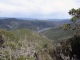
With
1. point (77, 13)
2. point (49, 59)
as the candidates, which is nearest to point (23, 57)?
point (49, 59)

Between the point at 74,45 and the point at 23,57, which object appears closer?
the point at 23,57

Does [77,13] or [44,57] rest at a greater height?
[77,13]

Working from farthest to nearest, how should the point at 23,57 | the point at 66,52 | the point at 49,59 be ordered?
the point at 66,52, the point at 49,59, the point at 23,57

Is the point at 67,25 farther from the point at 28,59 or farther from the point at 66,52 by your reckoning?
the point at 28,59

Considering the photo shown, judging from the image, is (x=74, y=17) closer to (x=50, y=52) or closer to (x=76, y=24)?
(x=76, y=24)

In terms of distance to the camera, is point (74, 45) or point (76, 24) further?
point (74, 45)

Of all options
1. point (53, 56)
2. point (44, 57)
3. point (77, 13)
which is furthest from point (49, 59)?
point (77, 13)

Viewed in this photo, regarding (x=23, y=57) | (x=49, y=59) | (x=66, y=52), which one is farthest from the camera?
(x=66, y=52)

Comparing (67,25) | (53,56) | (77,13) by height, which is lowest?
(53,56)

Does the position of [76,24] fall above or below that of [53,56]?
above
